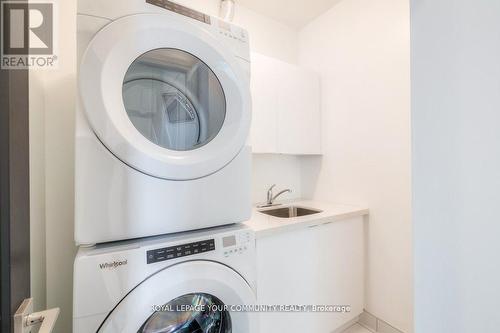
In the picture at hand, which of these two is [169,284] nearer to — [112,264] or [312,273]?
[112,264]

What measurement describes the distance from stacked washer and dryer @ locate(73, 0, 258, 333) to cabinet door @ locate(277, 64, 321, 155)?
35.9 inches

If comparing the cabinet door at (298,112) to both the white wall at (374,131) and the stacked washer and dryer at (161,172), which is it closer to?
the white wall at (374,131)

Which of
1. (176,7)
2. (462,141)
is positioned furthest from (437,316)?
(176,7)

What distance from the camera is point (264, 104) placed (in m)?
1.73

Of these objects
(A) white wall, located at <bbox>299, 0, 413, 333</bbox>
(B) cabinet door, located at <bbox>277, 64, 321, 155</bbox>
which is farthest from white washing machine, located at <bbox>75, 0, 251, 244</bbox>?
(A) white wall, located at <bbox>299, 0, 413, 333</bbox>

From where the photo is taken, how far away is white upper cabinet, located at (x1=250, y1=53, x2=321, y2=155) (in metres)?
1.71

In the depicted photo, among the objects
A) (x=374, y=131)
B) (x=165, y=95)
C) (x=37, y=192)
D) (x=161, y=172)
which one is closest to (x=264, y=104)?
(x=374, y=131)

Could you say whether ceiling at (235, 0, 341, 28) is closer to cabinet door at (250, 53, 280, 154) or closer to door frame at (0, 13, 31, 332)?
cabinet door at (250, 53, 280, 154)

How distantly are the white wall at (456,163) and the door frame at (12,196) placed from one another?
126 cm

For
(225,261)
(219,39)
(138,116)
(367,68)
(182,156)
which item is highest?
(367,68)

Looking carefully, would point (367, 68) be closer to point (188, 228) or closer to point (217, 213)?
point (217, 213)

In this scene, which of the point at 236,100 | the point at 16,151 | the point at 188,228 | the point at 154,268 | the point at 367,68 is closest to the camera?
the point at 16,151

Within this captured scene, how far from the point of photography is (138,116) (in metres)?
0.83

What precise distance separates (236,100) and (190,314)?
0.89 m
